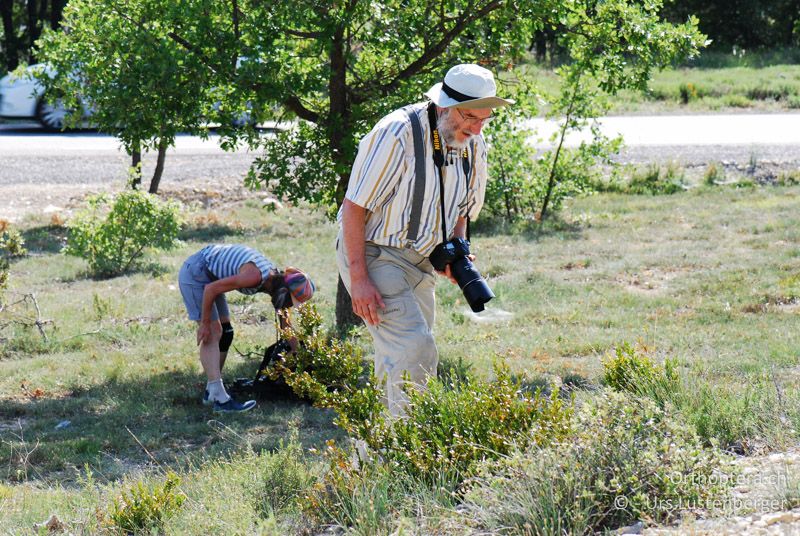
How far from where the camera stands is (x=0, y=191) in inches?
582

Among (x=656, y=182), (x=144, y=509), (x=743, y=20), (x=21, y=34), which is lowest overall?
(x=144, y=509)

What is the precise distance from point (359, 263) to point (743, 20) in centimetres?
3228

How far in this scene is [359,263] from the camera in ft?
14.6

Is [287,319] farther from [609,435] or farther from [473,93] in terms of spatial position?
[609,435]

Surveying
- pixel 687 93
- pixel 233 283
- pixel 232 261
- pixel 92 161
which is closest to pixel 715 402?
pixel 233 283

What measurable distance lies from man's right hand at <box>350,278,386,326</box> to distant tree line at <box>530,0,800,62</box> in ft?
97.5

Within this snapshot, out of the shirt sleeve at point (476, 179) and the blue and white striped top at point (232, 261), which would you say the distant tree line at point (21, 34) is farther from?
the shirt sleeve at point (476, 179)

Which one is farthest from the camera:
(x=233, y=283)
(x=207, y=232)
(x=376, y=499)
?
(x=207, y=232)

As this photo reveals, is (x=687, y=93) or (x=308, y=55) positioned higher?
(x=687, y=93)

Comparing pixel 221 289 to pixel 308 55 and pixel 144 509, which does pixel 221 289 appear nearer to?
pixel 308 55

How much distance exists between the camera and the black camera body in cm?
454

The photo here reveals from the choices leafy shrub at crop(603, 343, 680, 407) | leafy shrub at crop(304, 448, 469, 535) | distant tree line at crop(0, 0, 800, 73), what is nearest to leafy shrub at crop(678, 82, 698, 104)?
distant tree line at crop(0, 0, 800, 73)

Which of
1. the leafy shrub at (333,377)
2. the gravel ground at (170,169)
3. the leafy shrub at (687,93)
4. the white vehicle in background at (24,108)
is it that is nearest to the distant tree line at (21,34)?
the white vehicle in background at (24,108)

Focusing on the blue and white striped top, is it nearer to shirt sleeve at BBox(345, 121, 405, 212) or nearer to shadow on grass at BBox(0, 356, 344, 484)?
shadow on grass at BBox(0, 356, 344, 484)
